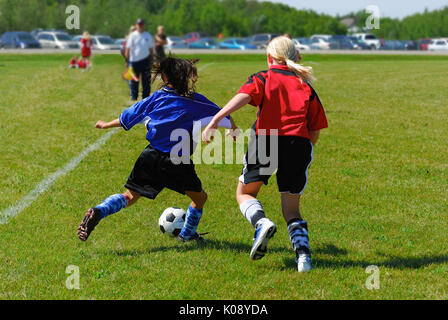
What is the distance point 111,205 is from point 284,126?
1748mm

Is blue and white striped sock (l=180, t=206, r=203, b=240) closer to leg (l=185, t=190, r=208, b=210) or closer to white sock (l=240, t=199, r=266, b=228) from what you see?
leg (l=185, t=190, r=208, b=210)

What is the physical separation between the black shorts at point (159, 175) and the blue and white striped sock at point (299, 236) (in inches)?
39.2

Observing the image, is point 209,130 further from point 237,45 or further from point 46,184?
point 237,45

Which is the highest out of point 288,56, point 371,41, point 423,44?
point 371,41

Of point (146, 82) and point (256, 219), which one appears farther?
point (146, 82)

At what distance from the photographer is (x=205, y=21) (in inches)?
3580

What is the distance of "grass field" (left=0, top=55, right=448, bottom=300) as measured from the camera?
4.27m

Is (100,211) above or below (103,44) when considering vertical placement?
below

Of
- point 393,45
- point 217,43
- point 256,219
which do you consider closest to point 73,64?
point 256,219

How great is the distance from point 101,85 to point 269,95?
1504 cm

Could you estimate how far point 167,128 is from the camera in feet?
16.3

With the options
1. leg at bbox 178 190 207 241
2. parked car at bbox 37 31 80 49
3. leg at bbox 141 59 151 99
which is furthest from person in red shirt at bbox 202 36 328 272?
parked car at bbox 37 31 80 49

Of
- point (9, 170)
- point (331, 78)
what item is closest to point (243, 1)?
point (331, 78)
